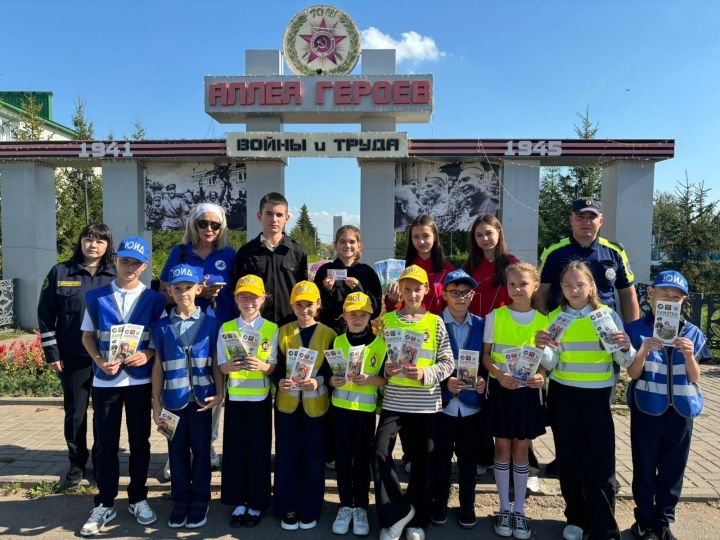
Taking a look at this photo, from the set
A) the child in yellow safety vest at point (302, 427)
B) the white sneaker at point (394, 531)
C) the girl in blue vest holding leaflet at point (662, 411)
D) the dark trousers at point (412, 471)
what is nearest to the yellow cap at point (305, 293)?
the child in yellow safety vest at point (302, 427)

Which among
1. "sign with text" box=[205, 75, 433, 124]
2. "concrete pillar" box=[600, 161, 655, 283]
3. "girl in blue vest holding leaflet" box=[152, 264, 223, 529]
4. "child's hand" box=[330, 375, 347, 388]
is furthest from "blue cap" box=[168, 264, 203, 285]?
"concrete pillar" box=[600, 161, 655, 283]

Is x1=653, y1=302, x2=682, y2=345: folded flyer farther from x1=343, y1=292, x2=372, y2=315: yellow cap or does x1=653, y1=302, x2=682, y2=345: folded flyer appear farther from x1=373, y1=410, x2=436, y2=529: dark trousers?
x1=343, y1=292, x2=372, y2=315: yellow cap

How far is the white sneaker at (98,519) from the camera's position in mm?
3406

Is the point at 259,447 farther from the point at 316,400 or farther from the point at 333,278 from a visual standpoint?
the point at 333,278

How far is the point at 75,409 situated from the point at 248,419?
1.77 metres

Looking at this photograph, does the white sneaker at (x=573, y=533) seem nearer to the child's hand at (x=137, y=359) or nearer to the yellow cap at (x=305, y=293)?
the yellow cap at (x=305, y=293)

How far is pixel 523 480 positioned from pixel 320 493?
4.91 ft

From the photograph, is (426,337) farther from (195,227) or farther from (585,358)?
(195,227)

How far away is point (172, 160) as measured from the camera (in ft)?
36.9

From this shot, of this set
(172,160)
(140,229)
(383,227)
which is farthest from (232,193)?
(383,227)

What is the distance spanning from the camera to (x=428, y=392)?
340 centimetres

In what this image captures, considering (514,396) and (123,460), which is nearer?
(514,396)

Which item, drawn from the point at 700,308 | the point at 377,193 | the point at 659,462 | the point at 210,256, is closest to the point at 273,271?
the point at 210,256

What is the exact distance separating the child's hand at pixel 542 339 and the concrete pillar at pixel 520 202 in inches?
308
